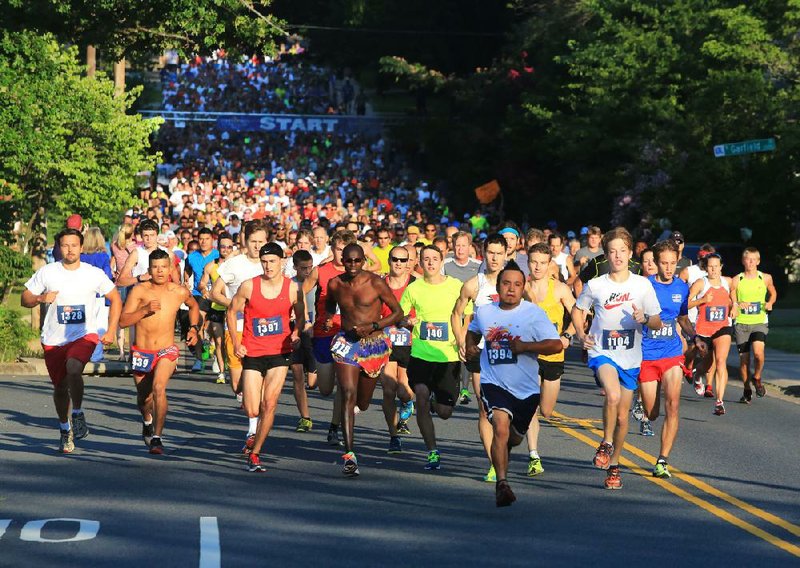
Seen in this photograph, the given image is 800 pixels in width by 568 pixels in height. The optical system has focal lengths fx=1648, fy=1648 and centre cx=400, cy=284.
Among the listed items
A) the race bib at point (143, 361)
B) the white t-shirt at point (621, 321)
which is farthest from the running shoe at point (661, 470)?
the race bib at point (143, 361)

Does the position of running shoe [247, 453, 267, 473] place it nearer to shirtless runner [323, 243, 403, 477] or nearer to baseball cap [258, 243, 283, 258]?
shirtless runner [323, 243, 403, 477]

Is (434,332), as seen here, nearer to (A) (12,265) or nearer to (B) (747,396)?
(B) (747,396)

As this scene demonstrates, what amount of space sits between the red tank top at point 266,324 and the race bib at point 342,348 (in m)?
0.45

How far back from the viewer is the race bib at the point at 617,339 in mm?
12562

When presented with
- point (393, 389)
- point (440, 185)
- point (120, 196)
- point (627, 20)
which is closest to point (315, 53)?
point (440, 185)

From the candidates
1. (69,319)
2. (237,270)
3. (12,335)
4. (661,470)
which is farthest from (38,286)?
(12,335)

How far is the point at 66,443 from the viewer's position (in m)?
14.0

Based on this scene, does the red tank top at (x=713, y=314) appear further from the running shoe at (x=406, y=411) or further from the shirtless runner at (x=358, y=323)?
the shirtless runner at (x=358, y=323)

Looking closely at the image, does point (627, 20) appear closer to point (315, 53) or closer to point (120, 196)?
point (120, 196)

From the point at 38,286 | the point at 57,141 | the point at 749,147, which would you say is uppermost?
the point at 57,141

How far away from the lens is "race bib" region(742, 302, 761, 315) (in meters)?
20.0

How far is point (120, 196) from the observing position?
31.8 metres

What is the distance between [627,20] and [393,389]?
3754 cm

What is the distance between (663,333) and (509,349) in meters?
2.31
